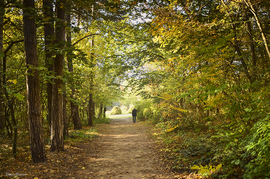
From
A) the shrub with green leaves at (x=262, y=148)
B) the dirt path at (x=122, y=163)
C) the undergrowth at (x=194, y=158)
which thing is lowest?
the dirt path at (x=122, y=163)

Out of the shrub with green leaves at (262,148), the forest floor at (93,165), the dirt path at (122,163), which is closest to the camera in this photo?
the shrub with green leaves at (262,148)

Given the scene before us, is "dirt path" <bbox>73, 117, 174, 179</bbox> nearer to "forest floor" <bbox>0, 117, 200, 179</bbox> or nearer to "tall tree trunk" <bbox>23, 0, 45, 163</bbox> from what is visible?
"forest floor" <bbox>0, 117, 200, 179</bbox>

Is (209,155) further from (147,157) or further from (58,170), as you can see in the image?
(58,170)

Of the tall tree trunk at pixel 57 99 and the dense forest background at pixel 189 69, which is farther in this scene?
the tall tree trunk at pixel 57 99

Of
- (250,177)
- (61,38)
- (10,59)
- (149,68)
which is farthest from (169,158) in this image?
(149,68)

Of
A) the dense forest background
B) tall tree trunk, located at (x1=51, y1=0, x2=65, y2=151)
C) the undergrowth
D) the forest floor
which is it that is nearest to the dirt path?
the forest floor

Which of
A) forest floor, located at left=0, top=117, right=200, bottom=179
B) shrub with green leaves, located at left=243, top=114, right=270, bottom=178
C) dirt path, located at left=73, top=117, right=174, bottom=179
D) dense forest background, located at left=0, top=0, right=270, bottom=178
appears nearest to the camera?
shrub with green leaves, located at left=243, top=114, right=270, bottom=178

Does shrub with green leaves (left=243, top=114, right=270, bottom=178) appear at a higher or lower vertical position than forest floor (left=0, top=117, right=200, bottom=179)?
higher

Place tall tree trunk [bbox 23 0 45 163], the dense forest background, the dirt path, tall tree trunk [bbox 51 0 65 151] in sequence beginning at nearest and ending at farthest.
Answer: the dense forest background, the dirt path, tall tree trunk [bbox 23 0 45 163], tall tree trunk [bbox 51 0 65 151]

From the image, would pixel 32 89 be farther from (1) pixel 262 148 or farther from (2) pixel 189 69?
(1) pixel 262 148

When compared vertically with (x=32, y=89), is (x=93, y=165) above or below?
below

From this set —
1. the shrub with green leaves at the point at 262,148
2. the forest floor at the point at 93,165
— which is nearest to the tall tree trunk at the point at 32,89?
the forest floor at the point at 93,165

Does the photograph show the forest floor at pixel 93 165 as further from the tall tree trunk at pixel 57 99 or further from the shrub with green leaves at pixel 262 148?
the shrub with green leaves at pixel 262 148

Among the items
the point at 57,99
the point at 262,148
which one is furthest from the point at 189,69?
the point at 57,99
